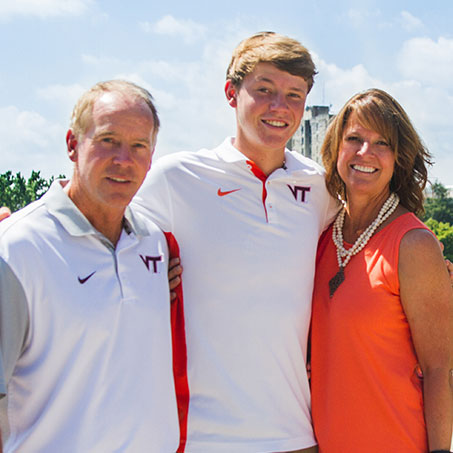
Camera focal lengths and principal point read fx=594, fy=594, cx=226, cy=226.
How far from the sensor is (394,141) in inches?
141

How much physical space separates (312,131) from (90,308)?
66073 mm

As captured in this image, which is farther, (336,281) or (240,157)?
(240,157)

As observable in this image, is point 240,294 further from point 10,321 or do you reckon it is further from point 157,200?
point 10,321

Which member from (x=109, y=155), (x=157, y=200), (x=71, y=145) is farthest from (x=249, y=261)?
(x=71, y=145)

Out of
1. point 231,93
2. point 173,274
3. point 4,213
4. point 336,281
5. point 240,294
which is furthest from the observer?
point 231,93

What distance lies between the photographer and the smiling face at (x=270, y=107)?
3.55 m

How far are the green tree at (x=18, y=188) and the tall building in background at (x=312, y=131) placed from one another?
25.7 meters

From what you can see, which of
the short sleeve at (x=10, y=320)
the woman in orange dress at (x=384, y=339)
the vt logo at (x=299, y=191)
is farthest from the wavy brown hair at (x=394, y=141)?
the short sleeve at (x=10, y=320)

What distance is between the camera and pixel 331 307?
3.40m

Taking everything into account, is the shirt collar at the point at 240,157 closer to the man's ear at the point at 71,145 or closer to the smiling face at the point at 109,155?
the smiling face at the point at 109,155

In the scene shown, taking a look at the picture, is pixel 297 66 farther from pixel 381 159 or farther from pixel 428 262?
pixel 428 262

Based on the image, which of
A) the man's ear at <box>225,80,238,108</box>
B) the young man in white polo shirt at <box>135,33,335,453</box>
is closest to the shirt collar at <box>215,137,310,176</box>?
the young man in white polo shirt at <box>135,33,335,453</box>

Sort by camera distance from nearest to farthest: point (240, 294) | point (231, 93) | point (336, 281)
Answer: point (240, 294) → point (336, 281) → point (231, 93)

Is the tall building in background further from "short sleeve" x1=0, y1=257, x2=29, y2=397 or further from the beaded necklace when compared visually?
"short sleeve" x1=0, y1=257, x2=29, y2=397
